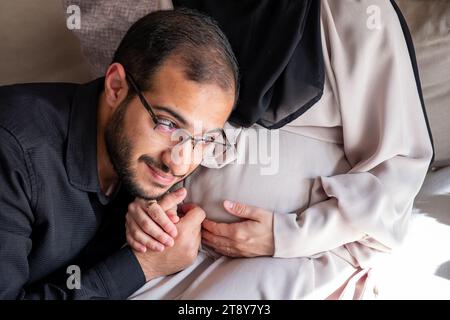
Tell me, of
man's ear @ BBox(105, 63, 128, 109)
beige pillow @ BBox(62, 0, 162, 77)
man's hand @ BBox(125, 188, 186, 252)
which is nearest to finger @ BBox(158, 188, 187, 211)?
man's hand @ BBox(125, 188, 186, 252)

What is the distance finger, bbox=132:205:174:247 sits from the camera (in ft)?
3.57

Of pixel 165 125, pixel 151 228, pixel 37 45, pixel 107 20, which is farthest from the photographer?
pixel 37 45

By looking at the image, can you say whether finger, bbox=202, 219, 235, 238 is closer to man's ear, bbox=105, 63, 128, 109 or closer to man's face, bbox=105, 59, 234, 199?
man's face, bbox=105, 59, 234, 199

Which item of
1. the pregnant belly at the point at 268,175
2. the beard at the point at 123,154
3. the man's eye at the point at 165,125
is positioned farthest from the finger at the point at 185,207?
the man's eye at the point at 165,125

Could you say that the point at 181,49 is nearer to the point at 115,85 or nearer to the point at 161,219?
the point at 115,85

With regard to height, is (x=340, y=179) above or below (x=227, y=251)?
above

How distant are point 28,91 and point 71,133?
115 millimetres

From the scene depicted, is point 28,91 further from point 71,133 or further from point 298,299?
point 298,299

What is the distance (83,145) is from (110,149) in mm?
53

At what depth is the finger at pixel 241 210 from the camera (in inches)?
43.7

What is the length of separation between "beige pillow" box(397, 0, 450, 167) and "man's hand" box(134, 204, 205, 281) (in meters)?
0.65

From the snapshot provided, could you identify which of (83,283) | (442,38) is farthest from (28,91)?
(442,38)

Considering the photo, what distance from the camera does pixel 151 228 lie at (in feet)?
3.57

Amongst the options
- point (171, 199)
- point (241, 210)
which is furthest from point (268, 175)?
point (171, 199)
